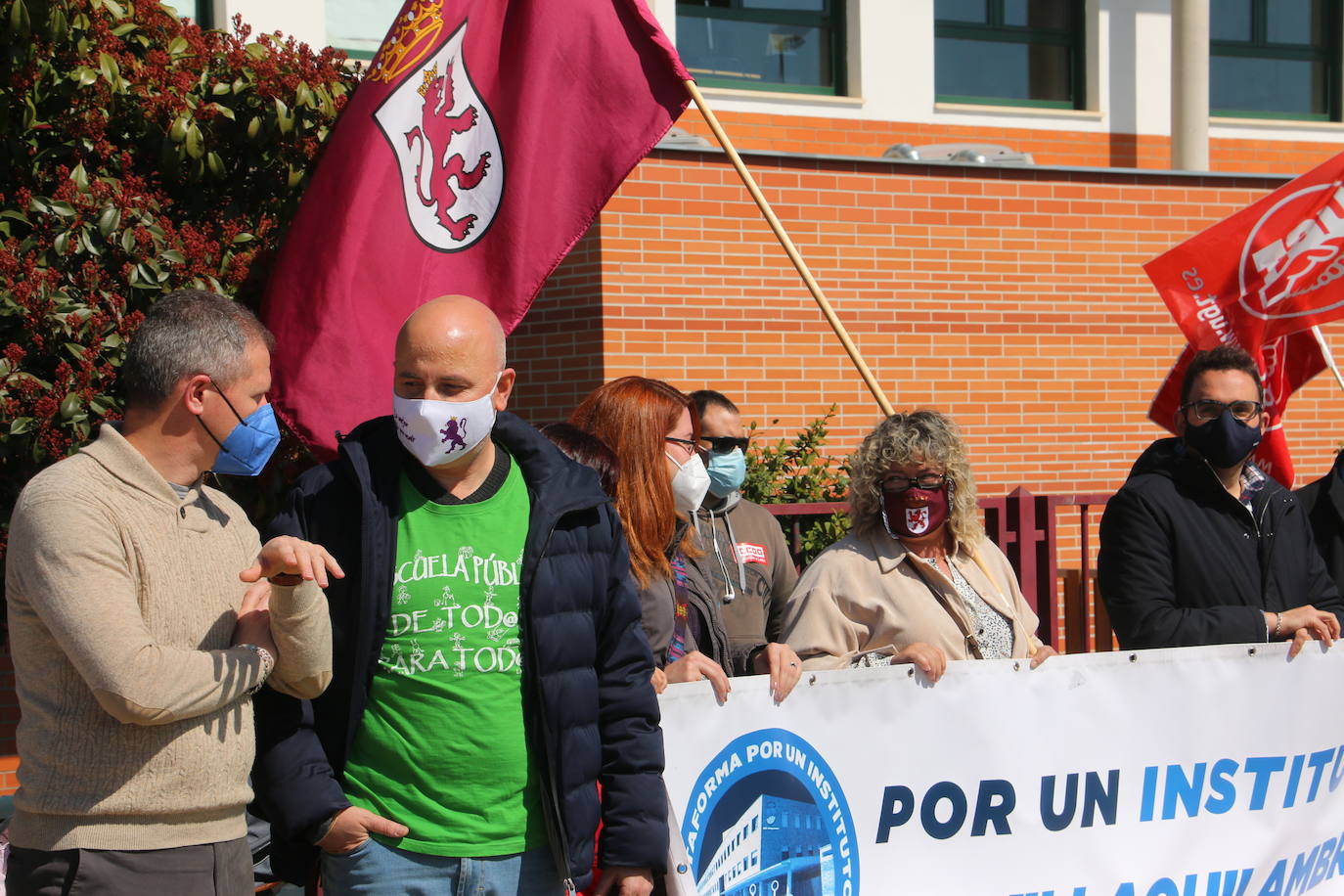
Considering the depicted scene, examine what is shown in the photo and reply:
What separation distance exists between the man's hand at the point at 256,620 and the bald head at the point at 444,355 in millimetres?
490

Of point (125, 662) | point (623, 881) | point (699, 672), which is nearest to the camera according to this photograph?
point (125, 662)

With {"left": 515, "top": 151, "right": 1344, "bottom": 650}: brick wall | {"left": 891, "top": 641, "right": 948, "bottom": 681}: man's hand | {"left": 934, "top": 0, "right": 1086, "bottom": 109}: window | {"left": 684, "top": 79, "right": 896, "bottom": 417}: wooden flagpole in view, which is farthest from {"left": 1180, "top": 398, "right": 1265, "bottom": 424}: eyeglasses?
{"left": 934, "top": 0, "right": 1086, "bottom": 109}: window

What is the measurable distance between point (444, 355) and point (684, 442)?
1.32m

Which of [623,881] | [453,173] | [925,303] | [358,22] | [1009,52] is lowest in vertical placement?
[623,881]

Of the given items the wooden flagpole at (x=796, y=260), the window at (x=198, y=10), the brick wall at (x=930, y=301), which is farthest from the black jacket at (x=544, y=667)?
the window at (x=198, y=10)

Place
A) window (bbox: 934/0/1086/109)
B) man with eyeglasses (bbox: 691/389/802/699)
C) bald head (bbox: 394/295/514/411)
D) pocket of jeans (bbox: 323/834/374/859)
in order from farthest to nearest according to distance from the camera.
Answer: window (bbox: 934/0/1086/109)
man with eyeglasses (bbox: 691/389/802/699)
bald head (bbox: 394/295/514/411)
pocket of jeans (bbox: 323/834/374/859)

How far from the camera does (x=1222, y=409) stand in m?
4.66

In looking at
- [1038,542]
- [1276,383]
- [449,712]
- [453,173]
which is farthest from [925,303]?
[449,712]

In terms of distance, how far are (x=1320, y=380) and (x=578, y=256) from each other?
5541 mm

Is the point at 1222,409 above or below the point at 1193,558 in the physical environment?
above

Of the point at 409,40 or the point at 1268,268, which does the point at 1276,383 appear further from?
the point at 409,40

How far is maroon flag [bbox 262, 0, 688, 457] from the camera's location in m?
4.73

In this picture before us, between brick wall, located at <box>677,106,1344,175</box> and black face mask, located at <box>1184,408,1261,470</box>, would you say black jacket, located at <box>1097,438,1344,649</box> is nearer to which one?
black face mask, located at <box>1184,408,1261,470</box>

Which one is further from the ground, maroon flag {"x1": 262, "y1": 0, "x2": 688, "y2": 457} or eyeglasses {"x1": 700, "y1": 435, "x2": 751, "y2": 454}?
maroon flag {"x1": 262, "y1": 0, "x2": 688, "y2": 457}
